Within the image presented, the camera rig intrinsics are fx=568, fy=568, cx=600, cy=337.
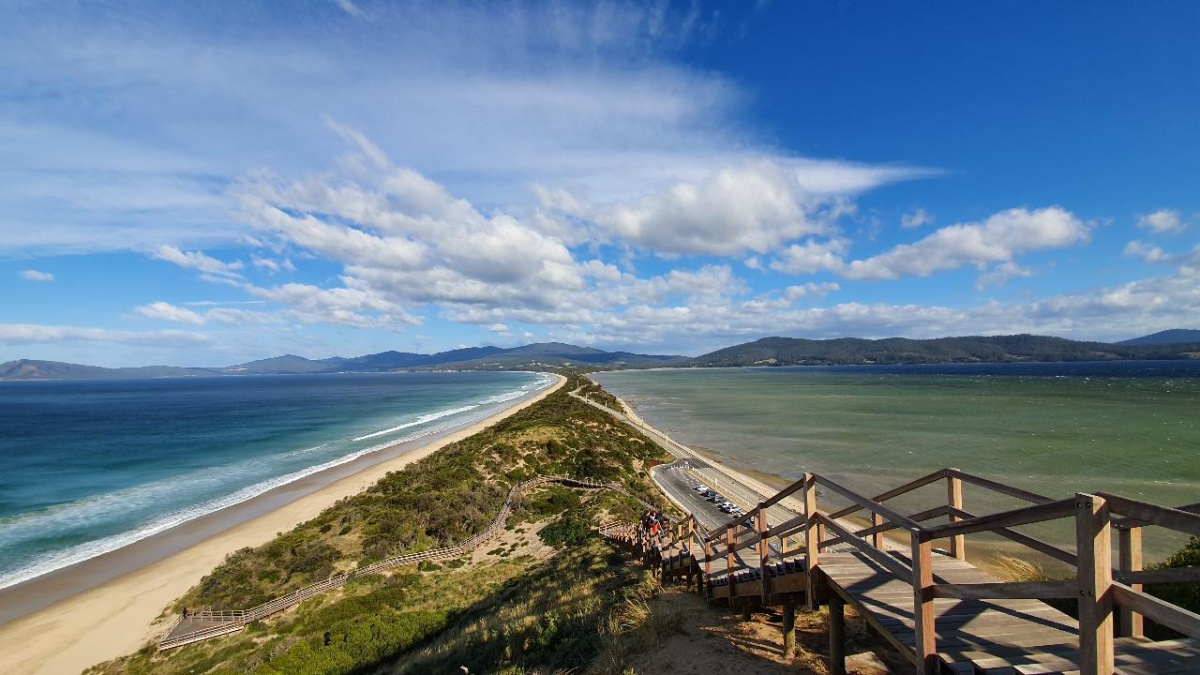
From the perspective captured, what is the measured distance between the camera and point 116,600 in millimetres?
20984

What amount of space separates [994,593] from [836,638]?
8.50 feet

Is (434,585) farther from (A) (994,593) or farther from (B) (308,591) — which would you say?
(A) (994,593)

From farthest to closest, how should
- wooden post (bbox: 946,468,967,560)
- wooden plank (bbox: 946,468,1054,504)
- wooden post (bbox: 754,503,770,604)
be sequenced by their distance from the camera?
wooden post (bbox: 754,503,770,604) → wooden post (bbox: 946,468,967,560) → wooden plank (bbox: 946,468,1054,504)

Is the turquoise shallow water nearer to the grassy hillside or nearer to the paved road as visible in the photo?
the paved road

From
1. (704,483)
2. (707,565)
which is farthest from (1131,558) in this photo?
(704,483)

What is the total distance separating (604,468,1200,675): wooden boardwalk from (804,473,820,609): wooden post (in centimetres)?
1

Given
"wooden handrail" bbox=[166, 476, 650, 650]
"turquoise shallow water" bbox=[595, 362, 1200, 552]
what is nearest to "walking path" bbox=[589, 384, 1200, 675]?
"wooden handrail" bbox=[166, 476, 650, 650]

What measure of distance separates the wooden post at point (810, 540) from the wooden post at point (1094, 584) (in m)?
2.99

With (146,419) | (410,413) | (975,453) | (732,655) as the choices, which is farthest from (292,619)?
(146,419)

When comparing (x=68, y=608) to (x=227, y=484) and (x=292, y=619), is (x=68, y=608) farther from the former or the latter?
(x=227, y=484)

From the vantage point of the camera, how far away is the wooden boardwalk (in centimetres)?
308

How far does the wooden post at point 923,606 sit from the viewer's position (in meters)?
4.17

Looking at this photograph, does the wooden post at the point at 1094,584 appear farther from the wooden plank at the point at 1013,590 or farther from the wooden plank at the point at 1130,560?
the wooden plank at the point at 1130,560

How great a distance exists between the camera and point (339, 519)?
2738 centimetres
